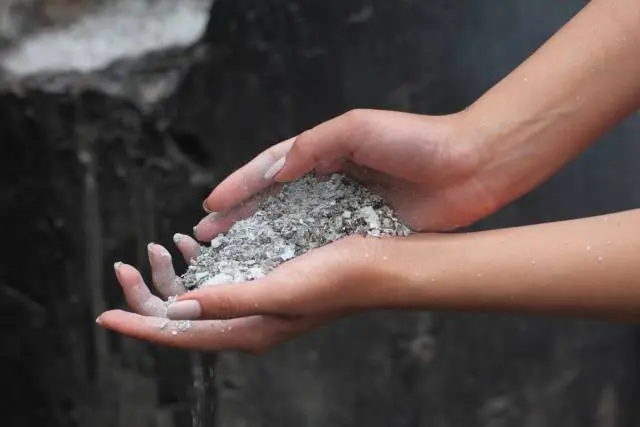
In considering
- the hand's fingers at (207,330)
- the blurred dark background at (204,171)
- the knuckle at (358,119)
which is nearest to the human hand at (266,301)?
the hand's fingers at (207,330)

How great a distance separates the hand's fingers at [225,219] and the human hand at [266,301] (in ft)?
0.19

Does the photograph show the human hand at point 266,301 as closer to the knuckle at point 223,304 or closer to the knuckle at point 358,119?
the knuckle at point 223,304

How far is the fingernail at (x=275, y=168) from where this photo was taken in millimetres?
777

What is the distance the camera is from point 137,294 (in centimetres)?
76

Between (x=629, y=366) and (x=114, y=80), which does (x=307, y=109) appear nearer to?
(x=114, y=80)

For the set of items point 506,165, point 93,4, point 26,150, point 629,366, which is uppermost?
point 93,4

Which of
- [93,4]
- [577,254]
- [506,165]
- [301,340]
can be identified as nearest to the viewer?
[577,254]

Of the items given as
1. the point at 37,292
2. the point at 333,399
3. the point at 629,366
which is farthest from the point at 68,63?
the point at 629,366

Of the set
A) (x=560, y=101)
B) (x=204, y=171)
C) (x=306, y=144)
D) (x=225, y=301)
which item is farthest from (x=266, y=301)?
(x=204, y=171)

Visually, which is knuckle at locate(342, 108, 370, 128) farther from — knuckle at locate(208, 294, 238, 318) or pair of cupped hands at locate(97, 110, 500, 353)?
knuckle at locate(208, 294, 238, 318)

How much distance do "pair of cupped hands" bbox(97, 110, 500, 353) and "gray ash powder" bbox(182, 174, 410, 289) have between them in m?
0.02

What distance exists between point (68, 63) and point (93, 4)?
8cm

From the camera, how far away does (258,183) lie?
811 millimetres

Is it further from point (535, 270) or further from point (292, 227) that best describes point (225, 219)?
point (535, 270)
